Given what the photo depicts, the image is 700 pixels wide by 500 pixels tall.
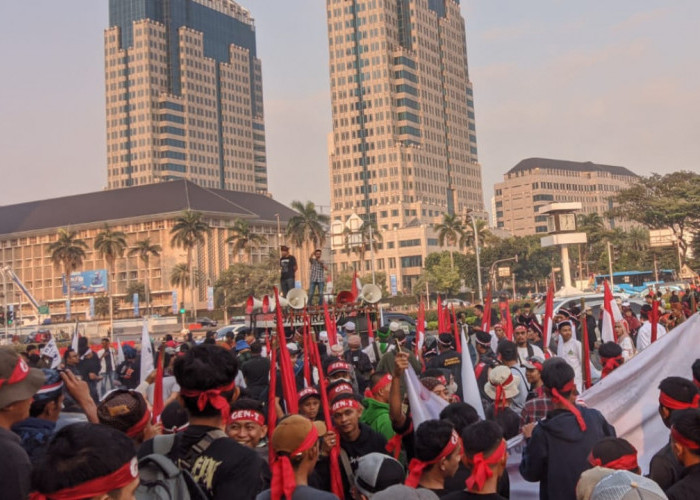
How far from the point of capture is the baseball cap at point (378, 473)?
Answer: 4.16m

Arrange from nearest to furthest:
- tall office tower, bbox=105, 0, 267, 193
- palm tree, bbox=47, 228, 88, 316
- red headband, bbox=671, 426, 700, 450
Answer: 1. red headband, bbox=671, 426, 700, 450
2. palm tree, bbox=47, 228, 88, 316
3. tall office tower, bbox=105, 0, 267, 193

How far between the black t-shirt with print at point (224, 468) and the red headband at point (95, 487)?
0.89m

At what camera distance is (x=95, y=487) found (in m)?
2.66

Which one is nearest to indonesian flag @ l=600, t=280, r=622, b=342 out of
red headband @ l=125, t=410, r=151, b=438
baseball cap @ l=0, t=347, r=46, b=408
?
red headband @ l=125, t=410, r=151, b=438

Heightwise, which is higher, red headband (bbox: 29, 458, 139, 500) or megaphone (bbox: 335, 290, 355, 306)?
megaphone (bbox: 335, 290, 355, 306)

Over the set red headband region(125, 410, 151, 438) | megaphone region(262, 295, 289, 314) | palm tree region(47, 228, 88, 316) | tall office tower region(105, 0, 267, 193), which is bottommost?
red headband region(125, 410, 151, 438)

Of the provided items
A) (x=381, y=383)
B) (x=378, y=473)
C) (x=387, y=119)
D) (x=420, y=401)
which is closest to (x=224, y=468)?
(x=378, y=473)

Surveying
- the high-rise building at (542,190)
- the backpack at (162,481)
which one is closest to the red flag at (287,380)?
the backpack at (162,481)

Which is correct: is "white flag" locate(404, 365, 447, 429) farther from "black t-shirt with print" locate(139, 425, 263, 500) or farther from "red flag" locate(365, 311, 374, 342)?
"red flag" locate(365, 311, 374, 342)

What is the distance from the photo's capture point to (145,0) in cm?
15738

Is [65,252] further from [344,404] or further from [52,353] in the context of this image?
[344,404]

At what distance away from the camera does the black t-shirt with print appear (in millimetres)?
3588

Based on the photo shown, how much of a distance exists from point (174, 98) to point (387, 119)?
45.2 m

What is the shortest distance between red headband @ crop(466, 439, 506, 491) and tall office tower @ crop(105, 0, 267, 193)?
504 feet
